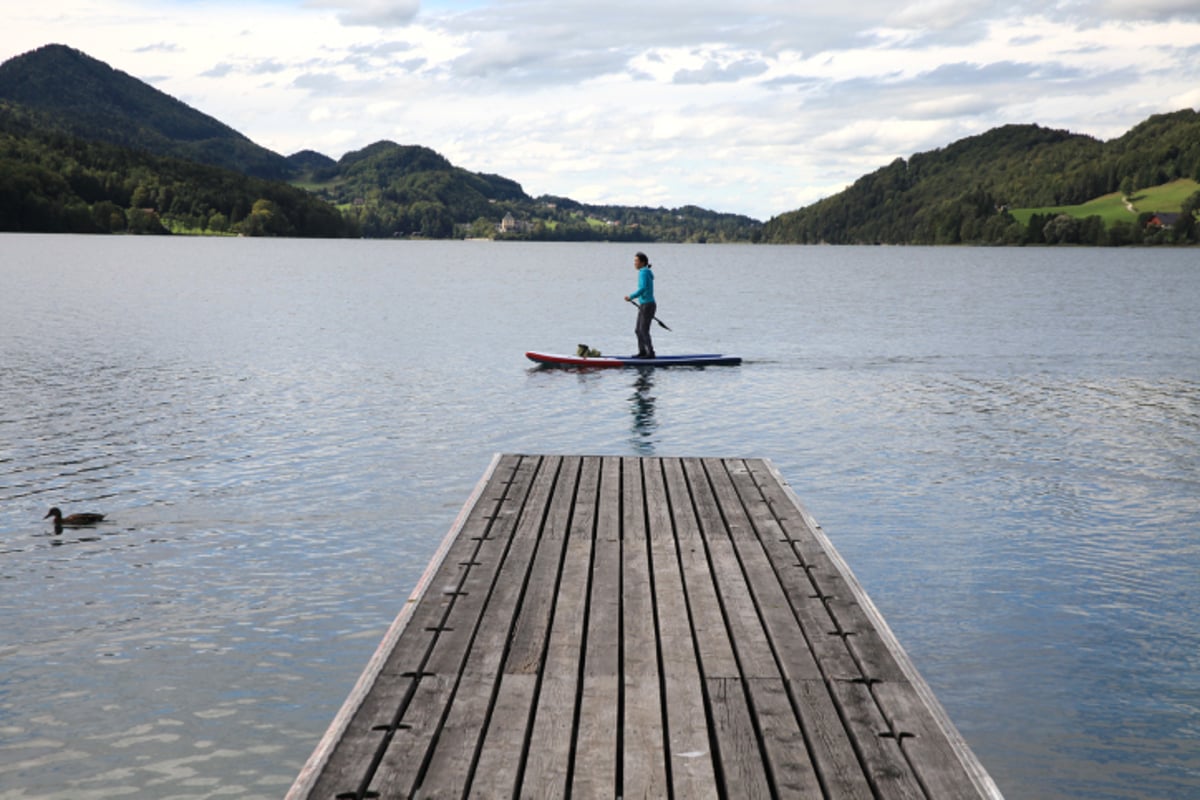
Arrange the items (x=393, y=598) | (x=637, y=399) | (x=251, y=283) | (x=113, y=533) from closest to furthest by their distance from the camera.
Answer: (x=393, y=598) → (x=113, y=533) → (x=637, y=399) → (x=251, y=283)

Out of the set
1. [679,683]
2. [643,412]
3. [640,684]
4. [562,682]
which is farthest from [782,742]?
[643,412]

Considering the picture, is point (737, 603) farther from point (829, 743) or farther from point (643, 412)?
point (643, 412)

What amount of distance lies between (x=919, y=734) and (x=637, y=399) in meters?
23.2

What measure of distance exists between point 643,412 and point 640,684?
66.4 feet

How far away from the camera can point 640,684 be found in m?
7.04

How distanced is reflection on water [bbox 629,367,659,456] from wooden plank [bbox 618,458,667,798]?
11281mm

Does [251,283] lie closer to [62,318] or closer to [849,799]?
[62,318]

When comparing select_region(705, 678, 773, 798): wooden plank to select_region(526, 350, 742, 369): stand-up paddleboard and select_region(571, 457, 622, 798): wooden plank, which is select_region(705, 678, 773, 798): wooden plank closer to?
select_region(571, 457, 622, 798): wooden plank

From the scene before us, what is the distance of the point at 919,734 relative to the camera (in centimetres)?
643

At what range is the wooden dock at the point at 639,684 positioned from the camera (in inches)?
229

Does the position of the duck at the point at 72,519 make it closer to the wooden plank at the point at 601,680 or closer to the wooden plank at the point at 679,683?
the wooden plank at the point at 601,680

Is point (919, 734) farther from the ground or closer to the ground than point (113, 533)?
farther from the ground

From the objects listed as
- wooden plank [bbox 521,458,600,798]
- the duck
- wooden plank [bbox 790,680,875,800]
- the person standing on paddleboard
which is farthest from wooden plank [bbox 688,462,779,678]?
the person standing on paddleboard

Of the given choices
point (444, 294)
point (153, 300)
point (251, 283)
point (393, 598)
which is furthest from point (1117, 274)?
Result: point (393, 598)
